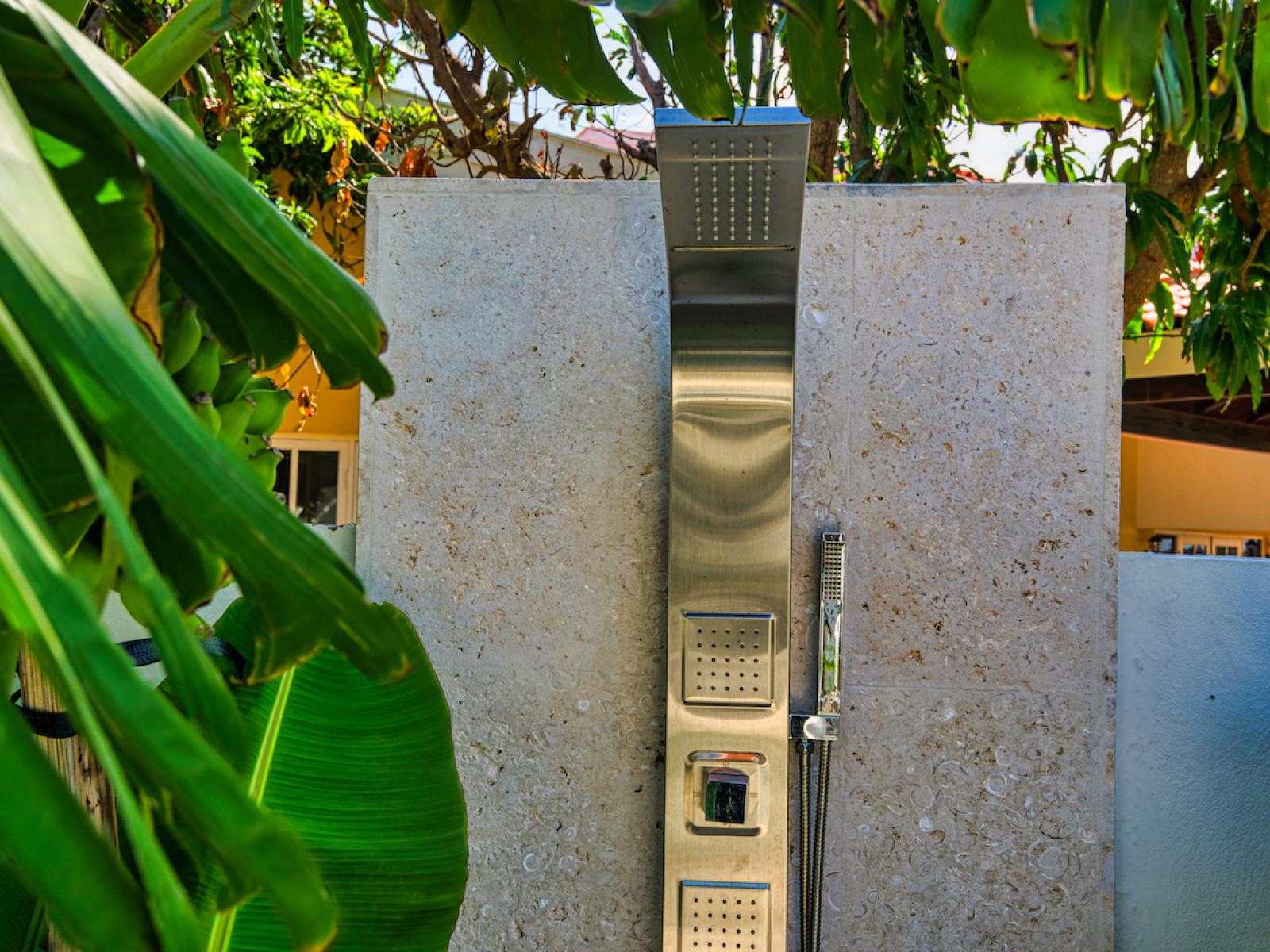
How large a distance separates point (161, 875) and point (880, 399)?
6.55 feet

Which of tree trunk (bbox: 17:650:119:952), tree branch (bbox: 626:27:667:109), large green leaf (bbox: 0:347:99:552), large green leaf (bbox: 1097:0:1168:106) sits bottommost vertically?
tree trunk (bbox: 17:650:119:952)

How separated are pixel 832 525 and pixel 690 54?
1460 mm

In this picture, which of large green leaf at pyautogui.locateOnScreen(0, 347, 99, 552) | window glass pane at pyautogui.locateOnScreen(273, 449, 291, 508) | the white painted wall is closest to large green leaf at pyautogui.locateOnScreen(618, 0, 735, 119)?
large green leaf at pyautogui.locateOnScreen(0, 347, 99, 552)

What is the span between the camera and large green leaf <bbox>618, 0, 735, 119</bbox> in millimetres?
725

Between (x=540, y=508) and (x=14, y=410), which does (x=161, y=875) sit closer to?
(x=14, y=410)

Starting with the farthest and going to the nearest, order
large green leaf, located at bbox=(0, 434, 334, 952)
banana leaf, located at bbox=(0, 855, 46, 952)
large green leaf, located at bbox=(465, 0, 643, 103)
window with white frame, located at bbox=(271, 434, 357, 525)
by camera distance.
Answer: window with white frame, located at bbox=(271, 434, 357, 525) → banana leaf, located at bbox=(0, 855, 46, 952) → large green leaf, located at bbox=(465, 0, 643, 103) → large green leaf, located at bbox=(0, 434, 334, 952)

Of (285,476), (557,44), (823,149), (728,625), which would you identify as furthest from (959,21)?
(285,476)

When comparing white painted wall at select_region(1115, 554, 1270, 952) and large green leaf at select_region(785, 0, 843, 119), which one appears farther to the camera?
white painted wall at select_region(1115, 554, 1270, 952)

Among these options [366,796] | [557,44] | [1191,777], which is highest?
[557,44]

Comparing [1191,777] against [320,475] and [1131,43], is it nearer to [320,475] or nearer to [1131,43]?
[1131,43]

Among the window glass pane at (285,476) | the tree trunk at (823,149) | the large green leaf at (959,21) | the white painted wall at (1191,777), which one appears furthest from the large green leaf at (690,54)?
the window glass pane at (285,476)

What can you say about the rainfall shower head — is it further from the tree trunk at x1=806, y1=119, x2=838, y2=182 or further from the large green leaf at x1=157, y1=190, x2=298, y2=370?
the tree trunk at x1=806, y1=119, x2=838, y2=182

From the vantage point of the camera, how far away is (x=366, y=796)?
1.43 m

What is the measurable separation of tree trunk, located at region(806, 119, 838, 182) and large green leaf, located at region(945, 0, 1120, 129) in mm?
3126
